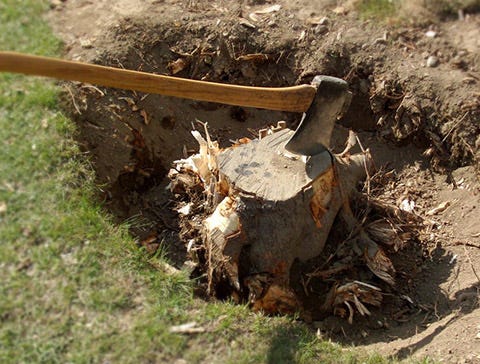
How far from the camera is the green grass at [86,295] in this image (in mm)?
3482

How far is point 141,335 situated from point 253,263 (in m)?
0.92

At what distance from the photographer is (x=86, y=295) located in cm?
366

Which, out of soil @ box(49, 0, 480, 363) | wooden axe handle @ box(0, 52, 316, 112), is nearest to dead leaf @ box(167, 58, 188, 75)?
soil @ box(49, 0, 480, 363)

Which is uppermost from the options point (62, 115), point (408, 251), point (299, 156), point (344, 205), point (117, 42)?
point (117, 42)

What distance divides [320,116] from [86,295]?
178 centimetres

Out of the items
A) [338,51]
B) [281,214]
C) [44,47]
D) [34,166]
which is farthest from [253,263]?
[44,47]

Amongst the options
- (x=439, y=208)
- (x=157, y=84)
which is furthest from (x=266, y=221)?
(x=439, y=208)

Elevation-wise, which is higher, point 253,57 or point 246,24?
point 246,24

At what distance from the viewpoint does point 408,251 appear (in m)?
4.49

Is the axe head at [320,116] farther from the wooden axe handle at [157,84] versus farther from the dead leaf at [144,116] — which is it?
the dead leaf at [144,116]

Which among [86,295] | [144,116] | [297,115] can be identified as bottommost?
[86,295]

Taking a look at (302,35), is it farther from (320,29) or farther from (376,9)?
(376,9)

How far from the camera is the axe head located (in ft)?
12.8

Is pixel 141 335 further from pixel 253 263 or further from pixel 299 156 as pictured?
pixel 299 156
